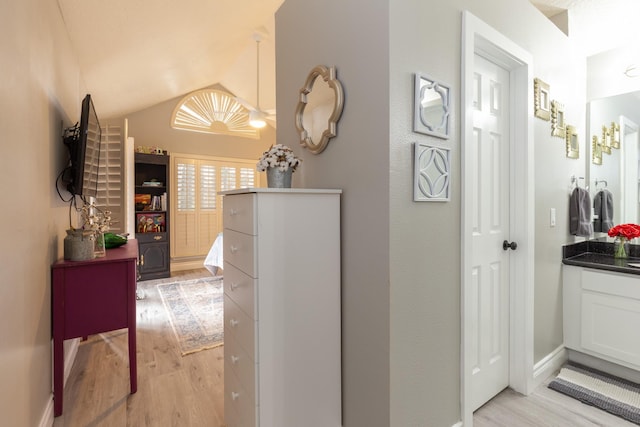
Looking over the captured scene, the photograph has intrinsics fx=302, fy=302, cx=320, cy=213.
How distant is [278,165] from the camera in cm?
149

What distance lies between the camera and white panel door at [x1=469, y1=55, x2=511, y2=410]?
5.92 feet

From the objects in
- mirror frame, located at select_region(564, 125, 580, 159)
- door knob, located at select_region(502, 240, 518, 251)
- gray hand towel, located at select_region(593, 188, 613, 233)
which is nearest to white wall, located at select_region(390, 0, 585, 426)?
door knob, located at select_region(502, 240, 518, 251)

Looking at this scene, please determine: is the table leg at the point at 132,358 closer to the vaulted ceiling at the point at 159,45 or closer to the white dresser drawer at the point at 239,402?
the white dresser drawer at the point at 239,402

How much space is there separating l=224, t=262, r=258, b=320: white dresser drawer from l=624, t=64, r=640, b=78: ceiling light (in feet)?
10.3

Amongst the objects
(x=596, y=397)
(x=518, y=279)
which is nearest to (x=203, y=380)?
(x=518, y=279)

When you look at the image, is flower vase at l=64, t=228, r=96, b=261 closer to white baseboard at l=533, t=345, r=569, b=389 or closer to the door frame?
the door frame

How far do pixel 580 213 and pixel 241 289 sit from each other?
2.58 m

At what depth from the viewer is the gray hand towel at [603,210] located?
2418 millimetres

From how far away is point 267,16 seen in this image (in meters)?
3.53

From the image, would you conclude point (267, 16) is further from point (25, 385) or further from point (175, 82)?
point (25, 385)

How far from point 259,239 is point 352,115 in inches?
28.6

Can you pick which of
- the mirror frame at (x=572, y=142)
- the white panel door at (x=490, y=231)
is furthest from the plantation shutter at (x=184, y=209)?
the mirror frame at (x=572, y=142)

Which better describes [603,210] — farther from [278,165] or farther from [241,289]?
[241,289]

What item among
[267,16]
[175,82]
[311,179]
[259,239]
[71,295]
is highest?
[267,16]
